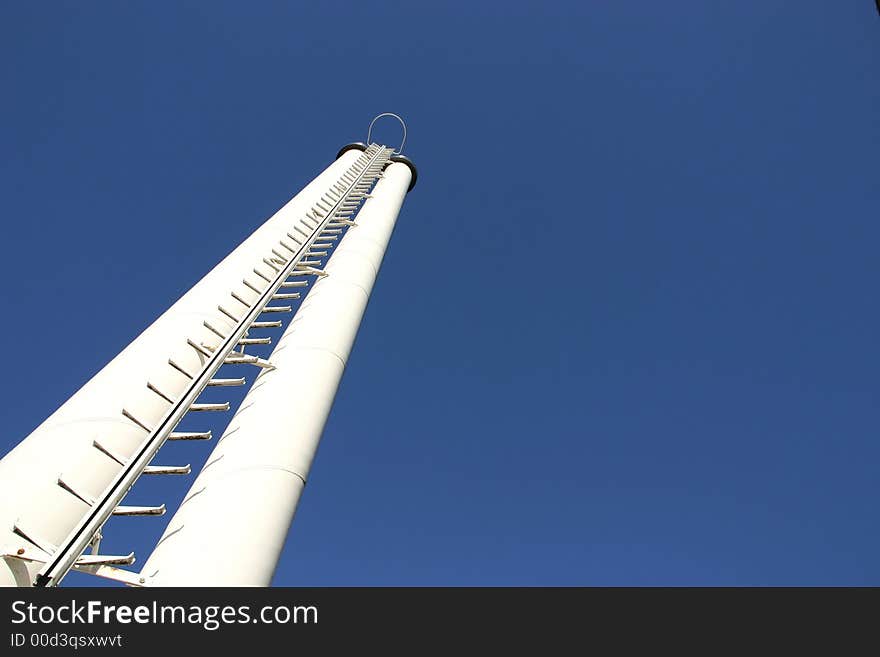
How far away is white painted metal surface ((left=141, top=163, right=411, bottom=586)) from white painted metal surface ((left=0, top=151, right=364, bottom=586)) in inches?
26.6

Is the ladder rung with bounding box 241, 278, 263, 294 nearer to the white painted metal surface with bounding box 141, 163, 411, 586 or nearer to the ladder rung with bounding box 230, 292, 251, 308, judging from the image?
the ladder rung with bounding box 230, 292, 251, 308

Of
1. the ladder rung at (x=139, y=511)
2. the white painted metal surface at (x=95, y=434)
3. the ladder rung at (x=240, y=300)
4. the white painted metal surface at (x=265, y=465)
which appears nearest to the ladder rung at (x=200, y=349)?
the white painted metal surface at (x=95, y=434)

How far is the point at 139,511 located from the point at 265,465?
163 cm

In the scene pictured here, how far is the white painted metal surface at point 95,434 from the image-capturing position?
5676 mm

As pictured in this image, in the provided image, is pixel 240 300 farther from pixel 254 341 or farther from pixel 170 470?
pixel 170 470

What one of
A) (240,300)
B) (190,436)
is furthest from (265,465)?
(240,300)

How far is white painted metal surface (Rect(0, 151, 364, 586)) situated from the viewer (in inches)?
223

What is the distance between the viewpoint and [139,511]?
5.80m

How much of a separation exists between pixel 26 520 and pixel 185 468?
142cm

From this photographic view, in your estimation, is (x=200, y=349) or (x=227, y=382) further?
(x=200, y=349)

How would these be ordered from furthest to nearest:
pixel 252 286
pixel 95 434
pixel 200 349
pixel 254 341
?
pixel 252 286 < pixel 254 341 < pixel 200 349 < pixel 95 434
